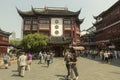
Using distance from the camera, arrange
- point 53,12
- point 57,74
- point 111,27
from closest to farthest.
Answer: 1. point 57,74
2. point 111,27
3. point 53,12

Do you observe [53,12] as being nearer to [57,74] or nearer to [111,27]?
[111,27]

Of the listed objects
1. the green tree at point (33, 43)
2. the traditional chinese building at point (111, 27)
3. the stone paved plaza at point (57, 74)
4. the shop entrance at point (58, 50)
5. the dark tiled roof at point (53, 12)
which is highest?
the dark tiled roof at point (53, 12)

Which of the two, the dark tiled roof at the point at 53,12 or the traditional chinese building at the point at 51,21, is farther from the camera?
the traditional chinese building at the point at 51,21

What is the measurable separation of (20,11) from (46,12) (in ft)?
22.1

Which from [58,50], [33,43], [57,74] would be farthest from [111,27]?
[57,74]

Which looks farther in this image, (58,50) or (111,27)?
(58,50)

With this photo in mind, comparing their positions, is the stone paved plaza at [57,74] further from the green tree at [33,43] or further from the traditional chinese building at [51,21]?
the traditional chinese building at [51,21]

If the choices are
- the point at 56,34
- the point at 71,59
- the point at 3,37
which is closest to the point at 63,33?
the point at 56,34

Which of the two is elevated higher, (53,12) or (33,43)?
(53,12)

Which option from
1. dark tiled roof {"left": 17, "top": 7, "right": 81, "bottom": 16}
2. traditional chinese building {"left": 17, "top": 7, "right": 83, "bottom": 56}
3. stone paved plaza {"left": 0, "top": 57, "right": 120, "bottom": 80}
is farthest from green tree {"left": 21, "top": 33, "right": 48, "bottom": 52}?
stone paved plaza {"left": 0, "top": 57, "right": 120, "bottom": 80}

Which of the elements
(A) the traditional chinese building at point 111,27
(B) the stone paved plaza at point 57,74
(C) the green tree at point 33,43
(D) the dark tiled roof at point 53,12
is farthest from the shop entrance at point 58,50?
(B) the stone paved plaza at point 57,74

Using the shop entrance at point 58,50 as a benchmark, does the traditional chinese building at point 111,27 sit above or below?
above

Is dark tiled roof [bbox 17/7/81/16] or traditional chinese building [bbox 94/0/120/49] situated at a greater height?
dark tiled roof [bbox 17/7/81/16]

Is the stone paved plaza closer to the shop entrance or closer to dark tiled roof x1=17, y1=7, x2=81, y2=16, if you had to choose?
the shop entrance
